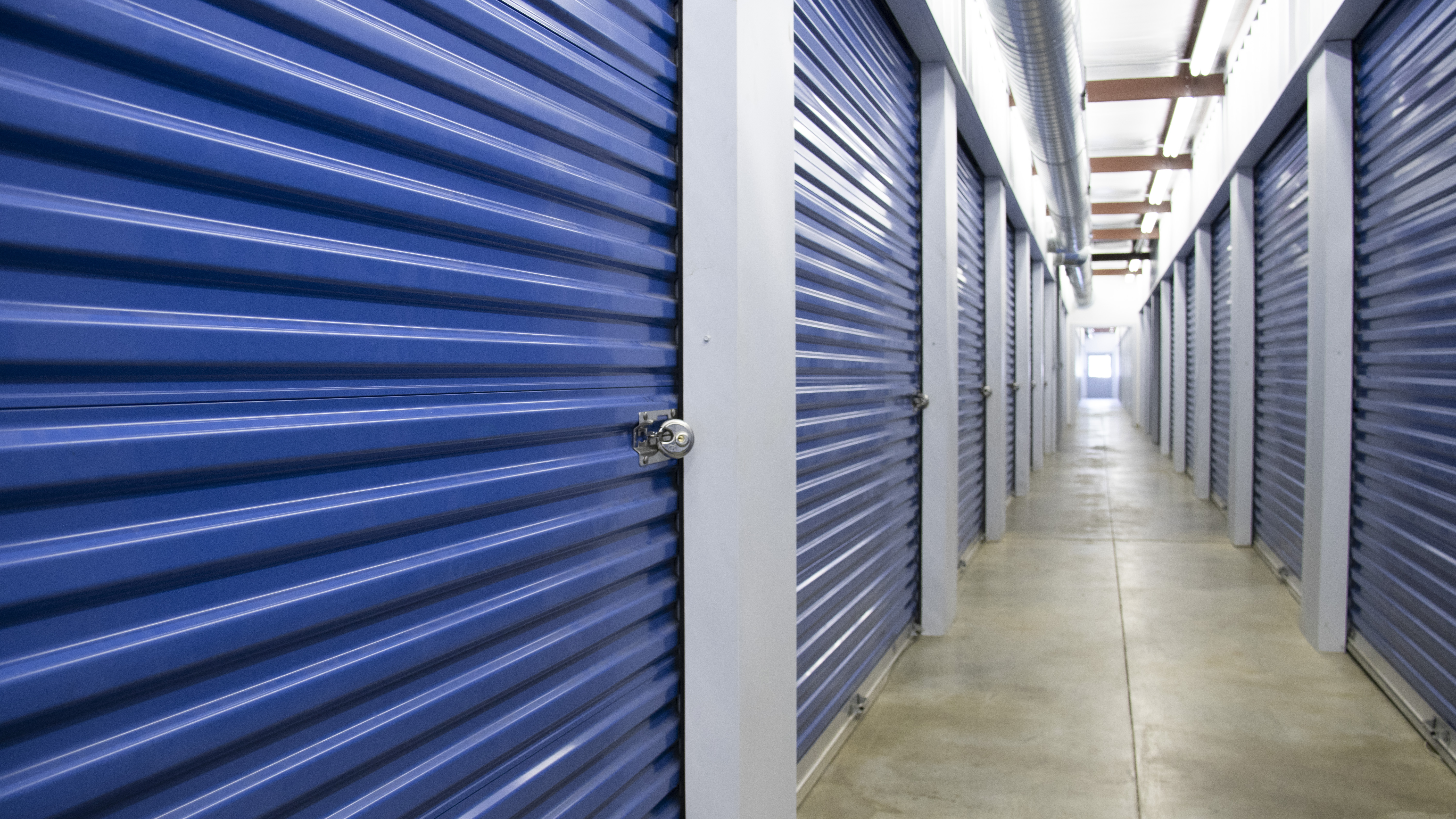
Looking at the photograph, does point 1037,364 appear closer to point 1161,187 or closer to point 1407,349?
point 1161,187

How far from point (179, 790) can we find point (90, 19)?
0.93 m

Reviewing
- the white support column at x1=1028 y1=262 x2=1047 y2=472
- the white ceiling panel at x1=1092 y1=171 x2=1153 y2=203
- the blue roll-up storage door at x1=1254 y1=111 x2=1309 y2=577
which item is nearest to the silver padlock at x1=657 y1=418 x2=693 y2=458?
the blue roll-up storage door at x1=1254 y1=111 x2=1309 y2=577

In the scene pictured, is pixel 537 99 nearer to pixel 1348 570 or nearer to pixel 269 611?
pixel 269 611

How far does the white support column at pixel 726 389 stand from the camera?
2.05 m

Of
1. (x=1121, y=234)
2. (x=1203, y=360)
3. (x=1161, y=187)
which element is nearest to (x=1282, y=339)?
(x=1203, y=360)

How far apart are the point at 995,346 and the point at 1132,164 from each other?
5.86 m

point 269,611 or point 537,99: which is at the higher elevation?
point 537,99

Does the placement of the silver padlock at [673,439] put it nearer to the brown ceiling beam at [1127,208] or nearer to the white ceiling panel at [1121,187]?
the white ceiling panel at [1121,187]

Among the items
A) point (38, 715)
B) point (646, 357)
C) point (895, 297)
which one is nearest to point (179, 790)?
point (38, 715)

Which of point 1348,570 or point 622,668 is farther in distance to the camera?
point 1348,570

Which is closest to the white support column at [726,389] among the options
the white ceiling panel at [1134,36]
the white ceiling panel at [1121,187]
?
the white ceiling panel at [1134,36]

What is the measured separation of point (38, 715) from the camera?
0.90 m

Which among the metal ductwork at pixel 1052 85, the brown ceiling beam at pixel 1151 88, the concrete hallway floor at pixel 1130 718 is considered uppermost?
the brown ceiling beam at pixel 1151 88

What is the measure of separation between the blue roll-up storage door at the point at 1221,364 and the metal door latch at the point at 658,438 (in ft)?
24.8
